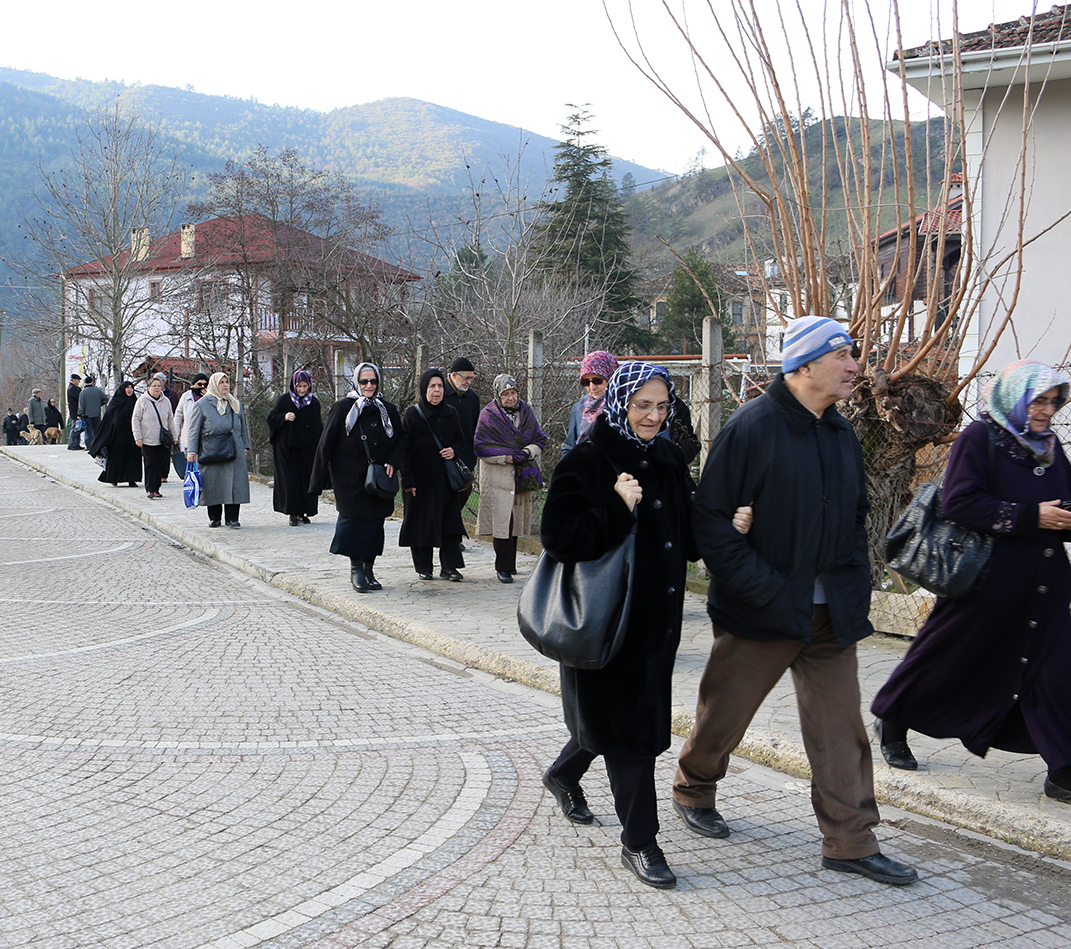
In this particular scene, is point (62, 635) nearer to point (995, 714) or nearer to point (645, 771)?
point (645, 771)

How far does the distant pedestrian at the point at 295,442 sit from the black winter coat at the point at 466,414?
4286mm

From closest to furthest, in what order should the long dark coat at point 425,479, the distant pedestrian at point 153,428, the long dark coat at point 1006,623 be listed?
1. the long dark coat at point 1006,623
2. the long dark coat at point 425,479
3. the distant pedestrian at point 153,428

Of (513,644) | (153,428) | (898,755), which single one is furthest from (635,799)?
(153,428)

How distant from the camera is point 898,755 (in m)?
4.93

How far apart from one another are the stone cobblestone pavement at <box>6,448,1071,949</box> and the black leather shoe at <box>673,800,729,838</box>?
59 mm

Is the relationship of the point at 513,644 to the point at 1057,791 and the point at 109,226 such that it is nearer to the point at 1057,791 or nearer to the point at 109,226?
the point at 1057,791

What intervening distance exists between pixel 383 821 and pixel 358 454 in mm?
5357

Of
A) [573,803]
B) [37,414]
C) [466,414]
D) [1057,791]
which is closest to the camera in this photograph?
[573,803]

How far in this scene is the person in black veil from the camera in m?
19.2

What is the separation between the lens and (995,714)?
4.45 metres

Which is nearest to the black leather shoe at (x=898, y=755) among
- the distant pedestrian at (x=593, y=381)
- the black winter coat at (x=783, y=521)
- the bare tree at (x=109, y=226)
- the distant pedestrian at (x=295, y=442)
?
the black winter coat at (x=783, y=521)

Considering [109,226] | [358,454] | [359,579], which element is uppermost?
[109,226]

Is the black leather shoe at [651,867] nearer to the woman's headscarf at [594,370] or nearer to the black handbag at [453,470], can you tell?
the woman's headscarf at [594,370]

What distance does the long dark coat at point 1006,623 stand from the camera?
437 centimetres
